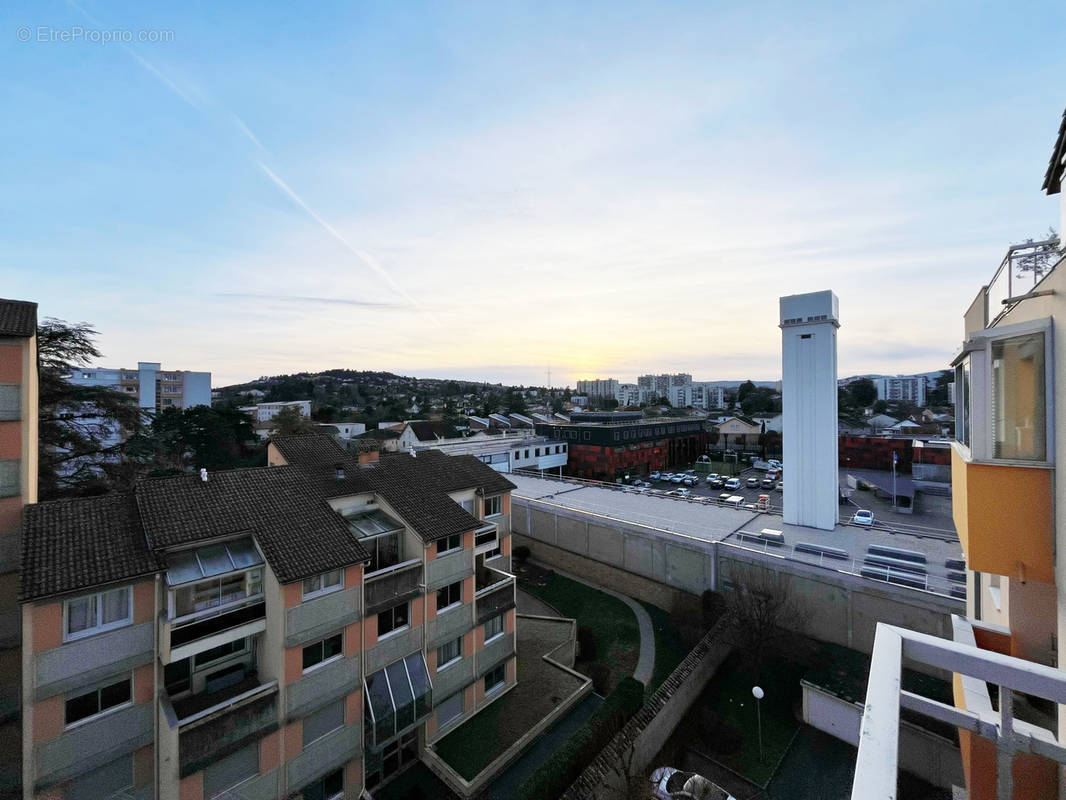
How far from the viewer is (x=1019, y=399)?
409cm

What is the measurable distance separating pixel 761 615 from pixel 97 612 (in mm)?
18553

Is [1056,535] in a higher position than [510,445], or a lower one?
higher

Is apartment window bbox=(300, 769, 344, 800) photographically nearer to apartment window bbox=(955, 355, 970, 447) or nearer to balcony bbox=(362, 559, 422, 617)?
balcony bbox=(362, 559, 422, 617)

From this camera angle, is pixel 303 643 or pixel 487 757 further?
pixel 487 757

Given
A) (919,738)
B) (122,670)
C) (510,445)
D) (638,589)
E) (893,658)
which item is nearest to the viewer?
(893,658)

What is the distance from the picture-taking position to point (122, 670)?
9.34 metres

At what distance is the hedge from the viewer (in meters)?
11.4

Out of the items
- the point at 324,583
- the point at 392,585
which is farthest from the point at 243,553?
the point at 392,585

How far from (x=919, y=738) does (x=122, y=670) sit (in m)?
19.7

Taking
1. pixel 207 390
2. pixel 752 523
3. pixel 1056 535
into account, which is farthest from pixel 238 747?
pixel 207 390

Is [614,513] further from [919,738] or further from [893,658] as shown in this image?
Answer: [893,658]

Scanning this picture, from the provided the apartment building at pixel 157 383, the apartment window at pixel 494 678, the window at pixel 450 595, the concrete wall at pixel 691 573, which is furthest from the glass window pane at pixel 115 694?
the apartment building at pixel 157 383

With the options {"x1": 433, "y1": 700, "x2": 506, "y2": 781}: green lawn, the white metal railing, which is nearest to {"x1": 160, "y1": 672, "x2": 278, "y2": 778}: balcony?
{"x1": 433, "y1": 700, "x2": 506, "y2": 781}: green lawn

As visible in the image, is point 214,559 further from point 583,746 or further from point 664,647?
point 664,647
